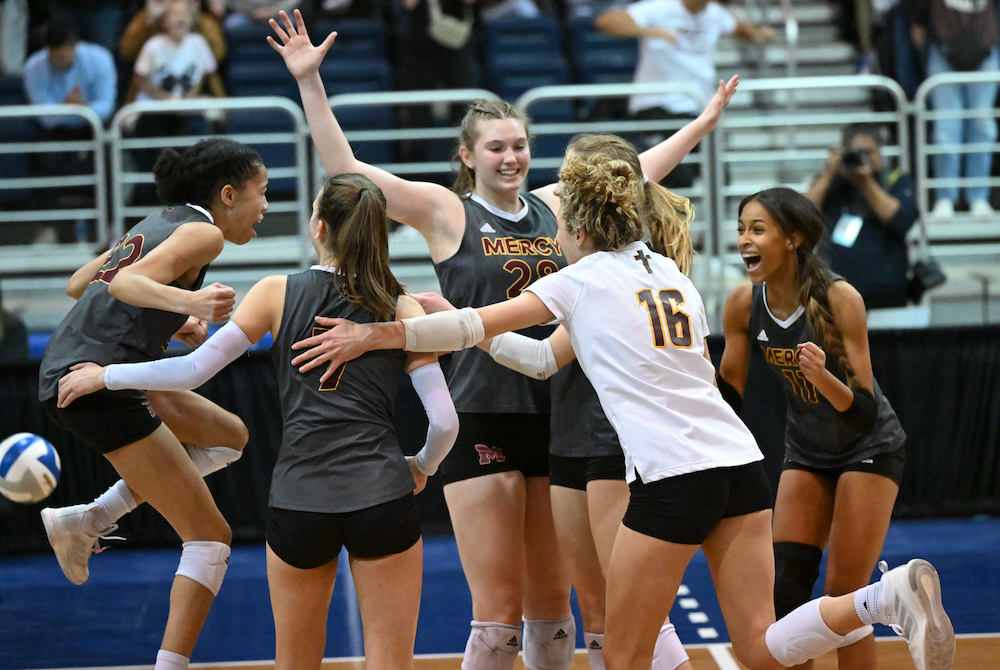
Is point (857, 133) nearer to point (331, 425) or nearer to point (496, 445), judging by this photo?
point (496, 445)

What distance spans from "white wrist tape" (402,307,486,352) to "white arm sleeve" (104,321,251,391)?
0.43 meters

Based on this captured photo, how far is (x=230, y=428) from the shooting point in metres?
3.80

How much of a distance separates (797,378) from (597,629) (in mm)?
1049

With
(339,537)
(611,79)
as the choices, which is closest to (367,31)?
(611,79)

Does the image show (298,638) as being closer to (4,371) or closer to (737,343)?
(737,343)

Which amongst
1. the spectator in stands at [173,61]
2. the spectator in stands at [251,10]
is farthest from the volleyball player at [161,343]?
the spectator in stands at [251,10]

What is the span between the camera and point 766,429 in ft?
21.0

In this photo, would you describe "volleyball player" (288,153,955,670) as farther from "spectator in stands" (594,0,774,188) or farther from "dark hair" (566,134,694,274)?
"spectator in stands" (594,0,774,188)

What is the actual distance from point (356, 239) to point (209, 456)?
1.46m

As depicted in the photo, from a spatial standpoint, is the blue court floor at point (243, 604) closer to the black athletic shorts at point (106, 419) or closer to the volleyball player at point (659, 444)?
the black athletic shorts at point (106, 419)

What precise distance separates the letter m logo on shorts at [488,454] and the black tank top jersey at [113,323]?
1096 millimetres

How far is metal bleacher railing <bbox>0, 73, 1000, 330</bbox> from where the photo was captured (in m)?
6.71

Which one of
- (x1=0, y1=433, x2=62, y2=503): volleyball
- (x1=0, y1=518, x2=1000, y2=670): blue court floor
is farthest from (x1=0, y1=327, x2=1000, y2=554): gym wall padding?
(x1=0, y1=433, x2=62, y2=503): volleyball

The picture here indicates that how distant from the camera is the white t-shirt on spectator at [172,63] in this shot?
25.0 feet
